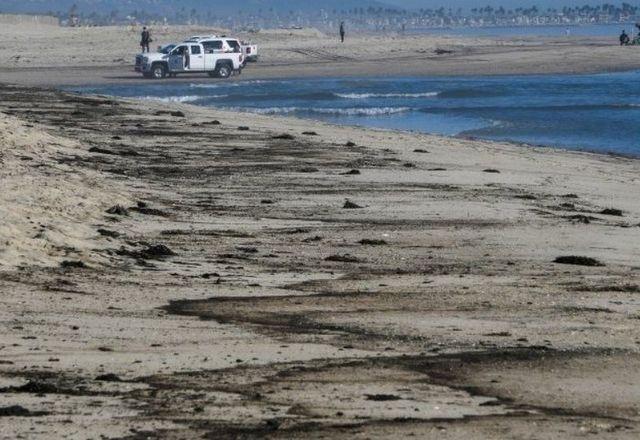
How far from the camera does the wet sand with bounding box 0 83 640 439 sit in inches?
259

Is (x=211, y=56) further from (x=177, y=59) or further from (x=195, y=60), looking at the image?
(x=177, y=59)

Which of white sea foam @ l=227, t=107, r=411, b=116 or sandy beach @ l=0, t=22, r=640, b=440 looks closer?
sandy beach @ l=0, t=22, r=640, b=440

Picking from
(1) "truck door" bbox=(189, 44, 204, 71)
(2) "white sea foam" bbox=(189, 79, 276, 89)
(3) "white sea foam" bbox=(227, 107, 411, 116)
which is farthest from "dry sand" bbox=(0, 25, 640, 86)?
(3) "white sea foam" bbox=(227, 107, 411, 116)

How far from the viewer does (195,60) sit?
2264 inches

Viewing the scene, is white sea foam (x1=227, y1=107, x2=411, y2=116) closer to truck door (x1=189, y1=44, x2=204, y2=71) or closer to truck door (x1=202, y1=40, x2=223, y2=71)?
truck door (x1=189, y1=44, x2=204, y2=71)

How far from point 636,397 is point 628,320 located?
A: 1918 millimetres

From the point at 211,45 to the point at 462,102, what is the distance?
17957mm

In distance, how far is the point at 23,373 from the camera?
23.3 ft

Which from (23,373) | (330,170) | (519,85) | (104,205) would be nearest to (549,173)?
(330,170)

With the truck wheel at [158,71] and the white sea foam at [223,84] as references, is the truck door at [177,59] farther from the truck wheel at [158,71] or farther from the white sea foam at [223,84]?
the white sea foam at [223,84]

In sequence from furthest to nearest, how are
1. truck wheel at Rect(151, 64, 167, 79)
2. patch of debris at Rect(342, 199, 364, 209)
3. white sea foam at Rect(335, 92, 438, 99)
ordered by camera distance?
1. truck wheel at Rect(151, 64, 167, 79)
2. white sea foam at Rect(335, 92, 438, 99)
3. patch of debris at Rect(342, 199, 364, 209)

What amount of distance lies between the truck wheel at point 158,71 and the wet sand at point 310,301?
38.5 m

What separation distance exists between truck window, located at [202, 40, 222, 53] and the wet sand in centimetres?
4017

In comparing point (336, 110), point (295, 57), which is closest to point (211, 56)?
point (295, 57)
